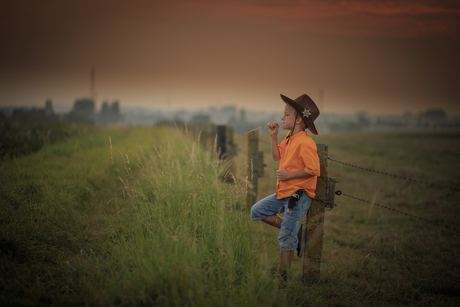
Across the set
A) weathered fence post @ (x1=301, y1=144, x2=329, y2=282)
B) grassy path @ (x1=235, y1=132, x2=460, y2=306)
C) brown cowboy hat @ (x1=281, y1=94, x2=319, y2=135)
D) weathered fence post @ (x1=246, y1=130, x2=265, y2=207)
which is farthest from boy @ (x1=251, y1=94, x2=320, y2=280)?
weathered fence post @ (x1=246, y1=130, x2=265, y2=207)

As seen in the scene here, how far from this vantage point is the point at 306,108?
291 centimetres

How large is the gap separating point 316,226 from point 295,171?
79 centimetres

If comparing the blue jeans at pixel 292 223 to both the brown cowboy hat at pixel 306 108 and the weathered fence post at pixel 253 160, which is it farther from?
the weathered fence post at pixel 253 160

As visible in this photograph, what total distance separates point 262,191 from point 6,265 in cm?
594

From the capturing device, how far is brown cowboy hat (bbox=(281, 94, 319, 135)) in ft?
9.34

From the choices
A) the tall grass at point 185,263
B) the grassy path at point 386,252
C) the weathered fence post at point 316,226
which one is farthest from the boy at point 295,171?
the tall grass at point 185,263

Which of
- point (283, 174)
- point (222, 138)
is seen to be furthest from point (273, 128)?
point (222, 138)

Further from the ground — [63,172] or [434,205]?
[63,172]

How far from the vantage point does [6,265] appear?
103 inches

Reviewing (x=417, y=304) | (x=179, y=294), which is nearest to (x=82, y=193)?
(x=179, y=294)

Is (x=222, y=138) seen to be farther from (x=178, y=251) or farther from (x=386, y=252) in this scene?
(x=178, y=251)

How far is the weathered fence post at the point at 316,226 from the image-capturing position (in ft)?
10.2

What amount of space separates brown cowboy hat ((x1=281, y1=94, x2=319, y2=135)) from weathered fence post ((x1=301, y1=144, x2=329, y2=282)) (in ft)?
1.26

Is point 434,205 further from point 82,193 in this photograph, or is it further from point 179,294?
point 82,193
